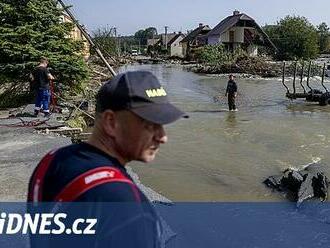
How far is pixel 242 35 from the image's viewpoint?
70000 millimetres

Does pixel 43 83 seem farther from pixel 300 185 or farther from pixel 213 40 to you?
pixel 213 40

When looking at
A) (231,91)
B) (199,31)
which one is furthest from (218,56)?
(231,91)

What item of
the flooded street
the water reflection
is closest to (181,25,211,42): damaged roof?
the flooded street

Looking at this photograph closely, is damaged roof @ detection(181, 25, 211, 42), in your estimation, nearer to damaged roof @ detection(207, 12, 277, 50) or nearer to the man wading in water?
damaged roof @ detection(207, 12, 277, 50)

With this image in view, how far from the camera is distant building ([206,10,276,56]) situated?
230 feet

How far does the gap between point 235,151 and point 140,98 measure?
12.1 meters

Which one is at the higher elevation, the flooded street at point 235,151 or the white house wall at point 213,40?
the white house wall at point 213,40

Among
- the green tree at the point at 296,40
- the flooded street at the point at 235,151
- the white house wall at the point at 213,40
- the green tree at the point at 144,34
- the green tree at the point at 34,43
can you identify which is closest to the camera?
the flooded street at the point at 235,151

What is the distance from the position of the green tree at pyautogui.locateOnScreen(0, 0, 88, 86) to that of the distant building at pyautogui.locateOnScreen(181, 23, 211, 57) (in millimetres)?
61747

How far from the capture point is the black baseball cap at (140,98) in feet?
5.25

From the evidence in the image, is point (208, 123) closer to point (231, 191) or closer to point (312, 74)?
point (231, 191)

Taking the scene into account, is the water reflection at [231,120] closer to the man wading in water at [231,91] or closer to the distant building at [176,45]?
the man wading in water at [231,91]

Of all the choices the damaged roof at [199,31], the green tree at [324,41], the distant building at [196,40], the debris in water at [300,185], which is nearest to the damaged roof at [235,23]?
the distant building at [196,40]

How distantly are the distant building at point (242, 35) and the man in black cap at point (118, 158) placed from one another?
70.2 meters
